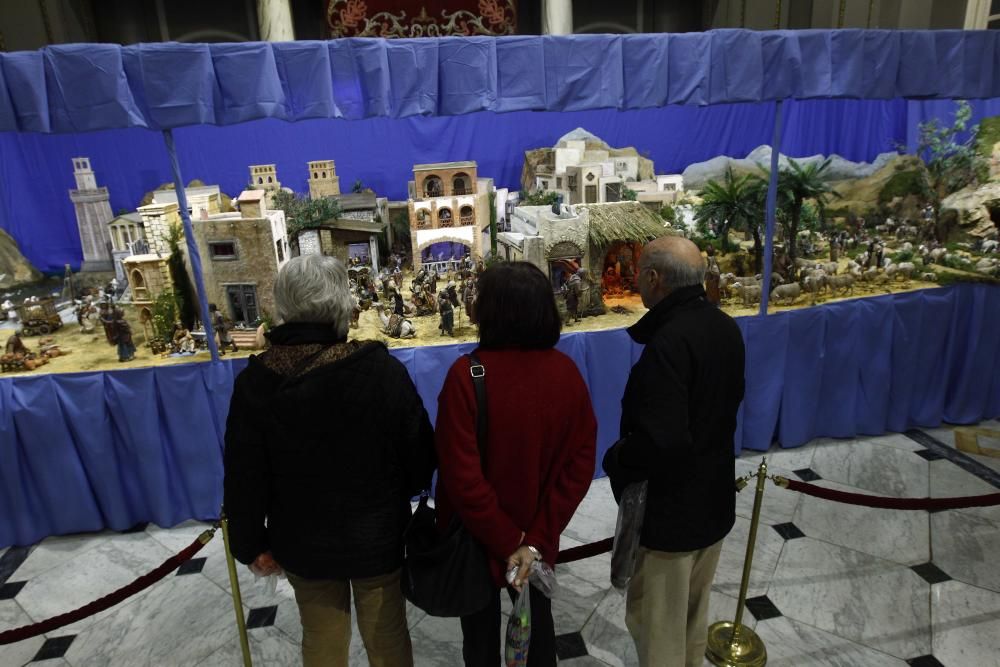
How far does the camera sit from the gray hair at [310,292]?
214 cm

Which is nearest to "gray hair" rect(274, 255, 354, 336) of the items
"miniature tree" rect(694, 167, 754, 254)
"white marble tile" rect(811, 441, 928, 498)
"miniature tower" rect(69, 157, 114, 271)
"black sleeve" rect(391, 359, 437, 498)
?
"black sleeve" rect(391, 359, 437, 498)

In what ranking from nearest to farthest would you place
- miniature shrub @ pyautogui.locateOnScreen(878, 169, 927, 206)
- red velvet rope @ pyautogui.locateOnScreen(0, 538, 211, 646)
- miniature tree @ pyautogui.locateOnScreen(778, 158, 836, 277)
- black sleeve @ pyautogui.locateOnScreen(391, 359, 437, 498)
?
1. black sleeve @ pyautogui.locateOnScreen(391, 359, 437, 498)
2. red velvet rope @ pyautogui.locateOnScreen(0, 538, 211, 646)
3. miniature tree @ pyautogui.locateOnScreen(778, 158, 836, 277)
4. miniature shrub @ pyautogui.locateOnScreen(878, 169, 927, 206)

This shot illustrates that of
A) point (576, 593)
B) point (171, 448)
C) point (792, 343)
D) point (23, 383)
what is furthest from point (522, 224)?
point (23, 383)

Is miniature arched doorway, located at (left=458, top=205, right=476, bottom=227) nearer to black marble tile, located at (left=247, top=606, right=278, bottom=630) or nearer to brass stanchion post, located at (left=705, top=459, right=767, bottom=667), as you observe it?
brass stanchion post, located at (left=705, top=459, right=767, bottom=667)

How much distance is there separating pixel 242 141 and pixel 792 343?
479 centimetres

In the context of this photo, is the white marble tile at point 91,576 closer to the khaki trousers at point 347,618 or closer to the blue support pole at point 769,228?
the khaki trousers at point 347,618

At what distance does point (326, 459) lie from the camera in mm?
2193

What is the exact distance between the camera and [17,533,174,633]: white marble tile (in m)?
4.03

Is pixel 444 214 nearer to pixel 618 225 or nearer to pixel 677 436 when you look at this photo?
pixel 618 225

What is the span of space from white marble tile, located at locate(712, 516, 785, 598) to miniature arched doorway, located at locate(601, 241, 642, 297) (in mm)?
1968

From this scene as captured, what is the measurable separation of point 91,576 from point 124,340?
161cm

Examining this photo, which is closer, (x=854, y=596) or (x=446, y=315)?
(x=854, y=596)

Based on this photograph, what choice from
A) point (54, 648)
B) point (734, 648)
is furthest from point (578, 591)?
point (54, 648)

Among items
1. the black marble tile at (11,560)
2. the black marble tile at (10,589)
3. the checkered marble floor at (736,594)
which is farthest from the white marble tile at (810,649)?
the black marble tile at (11,560)
